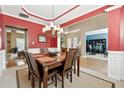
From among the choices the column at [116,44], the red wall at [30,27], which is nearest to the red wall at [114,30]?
the column at [116,44]

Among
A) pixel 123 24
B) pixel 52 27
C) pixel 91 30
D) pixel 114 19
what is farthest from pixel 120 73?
pixel 91 30

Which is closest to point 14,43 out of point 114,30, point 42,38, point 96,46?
point 42,38

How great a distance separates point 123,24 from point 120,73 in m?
1.42

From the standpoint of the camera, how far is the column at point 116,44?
2822mm

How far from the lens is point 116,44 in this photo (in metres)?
2.91

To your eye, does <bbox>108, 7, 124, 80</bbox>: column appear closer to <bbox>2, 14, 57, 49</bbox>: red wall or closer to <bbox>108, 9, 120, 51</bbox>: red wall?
<bbox>108, 9, 120, 51</bbox>: red wall

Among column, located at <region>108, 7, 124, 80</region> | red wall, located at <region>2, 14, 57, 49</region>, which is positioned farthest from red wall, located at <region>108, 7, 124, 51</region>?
red wall, located at <region>2, 14, 57, 49</region>

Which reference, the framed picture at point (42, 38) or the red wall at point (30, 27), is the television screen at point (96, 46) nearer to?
the red wall at point (30, 27)

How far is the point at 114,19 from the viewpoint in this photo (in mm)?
2965

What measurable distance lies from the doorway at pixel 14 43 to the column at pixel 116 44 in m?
4.00

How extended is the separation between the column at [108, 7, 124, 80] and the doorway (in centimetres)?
400

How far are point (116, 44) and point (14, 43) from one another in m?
4.70

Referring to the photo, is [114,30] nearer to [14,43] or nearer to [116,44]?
[116,44]

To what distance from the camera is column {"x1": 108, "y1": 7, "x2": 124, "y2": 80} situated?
2822 millimetres
